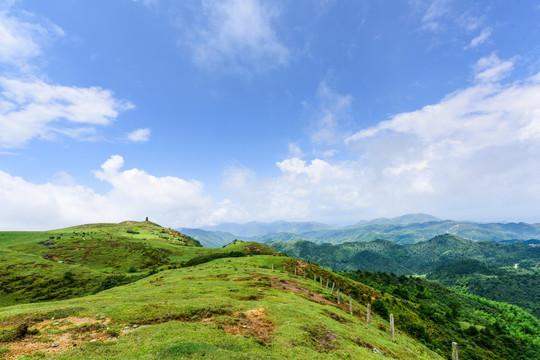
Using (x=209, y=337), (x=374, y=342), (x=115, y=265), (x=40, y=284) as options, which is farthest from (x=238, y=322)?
(x=115, y=265)

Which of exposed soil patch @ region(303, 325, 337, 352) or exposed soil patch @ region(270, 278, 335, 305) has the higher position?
exposed soil patch @ region(303, 325, 337, 352)

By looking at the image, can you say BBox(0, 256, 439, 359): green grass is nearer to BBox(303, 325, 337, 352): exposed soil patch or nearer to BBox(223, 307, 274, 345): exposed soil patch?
BBox(303, 325, 337, 352): exposed soil patch

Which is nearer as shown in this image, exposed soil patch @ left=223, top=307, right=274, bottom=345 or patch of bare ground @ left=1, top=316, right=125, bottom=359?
patch of bare ground @ left=1, top=316, right=125, bottom=359

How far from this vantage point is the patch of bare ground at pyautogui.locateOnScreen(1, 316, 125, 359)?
47.7ft

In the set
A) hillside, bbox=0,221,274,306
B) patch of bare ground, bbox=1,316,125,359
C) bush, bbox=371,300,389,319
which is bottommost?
bush, bbox=371,300,389,319

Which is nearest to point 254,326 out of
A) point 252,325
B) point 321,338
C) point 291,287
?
point 252,325

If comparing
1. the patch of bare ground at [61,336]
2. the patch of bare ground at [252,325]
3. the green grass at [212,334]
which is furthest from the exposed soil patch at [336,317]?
the patch of bare ground at [61,336]

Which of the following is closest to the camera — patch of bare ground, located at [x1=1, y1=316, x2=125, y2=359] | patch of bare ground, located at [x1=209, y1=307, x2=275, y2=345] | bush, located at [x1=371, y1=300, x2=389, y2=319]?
patch of bare ground, located at [x1=1, y1=316, x2=125, y2=359]

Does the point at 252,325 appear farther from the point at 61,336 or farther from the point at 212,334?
the point at 61,336

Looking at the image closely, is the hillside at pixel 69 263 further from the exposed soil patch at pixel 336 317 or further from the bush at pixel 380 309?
the bush at pixel 380 309

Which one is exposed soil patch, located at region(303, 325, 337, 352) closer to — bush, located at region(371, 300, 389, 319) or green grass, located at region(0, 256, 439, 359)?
green grass, located at region(0, 256, 439, 359)

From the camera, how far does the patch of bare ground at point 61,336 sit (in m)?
14.5

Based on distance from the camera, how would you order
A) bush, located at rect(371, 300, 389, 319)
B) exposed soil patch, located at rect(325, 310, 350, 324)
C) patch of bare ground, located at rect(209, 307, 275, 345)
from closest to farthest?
patch of bare ground, located at rect(209, 307, 275, 345)
exposed soil patch, located at rect(325, 310, 350, 324)
bush, located at rect(371, 300, 389, 319)

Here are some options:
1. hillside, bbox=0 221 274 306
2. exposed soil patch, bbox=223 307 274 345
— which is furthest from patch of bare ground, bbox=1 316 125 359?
hillside, bbox=0 221 274 306
